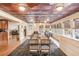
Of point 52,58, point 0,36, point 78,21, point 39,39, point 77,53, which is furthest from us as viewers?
point 0,36

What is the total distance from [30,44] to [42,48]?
390 mm

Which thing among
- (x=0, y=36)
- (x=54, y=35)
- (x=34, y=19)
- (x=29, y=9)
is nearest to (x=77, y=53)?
(x=54, y=35)

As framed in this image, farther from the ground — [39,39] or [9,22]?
[9,22]

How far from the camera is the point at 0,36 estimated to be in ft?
14.2

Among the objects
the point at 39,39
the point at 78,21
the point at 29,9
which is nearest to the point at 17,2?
the point at 29,9

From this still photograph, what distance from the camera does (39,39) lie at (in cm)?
387

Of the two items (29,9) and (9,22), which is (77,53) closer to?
(29,9)

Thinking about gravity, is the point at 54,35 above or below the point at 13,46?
above

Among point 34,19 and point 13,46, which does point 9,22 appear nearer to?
point 13,46

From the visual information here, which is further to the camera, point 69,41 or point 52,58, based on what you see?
point 69,41

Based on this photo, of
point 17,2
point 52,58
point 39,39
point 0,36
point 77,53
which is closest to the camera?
point 17,2

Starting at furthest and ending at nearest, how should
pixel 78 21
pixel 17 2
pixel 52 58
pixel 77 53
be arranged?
pixel 78 21
pixel 77 53
pixel 52 58
pixel 17 2

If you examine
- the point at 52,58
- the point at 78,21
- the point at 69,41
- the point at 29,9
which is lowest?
the point at 52,58

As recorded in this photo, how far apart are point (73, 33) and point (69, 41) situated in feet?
0.85
